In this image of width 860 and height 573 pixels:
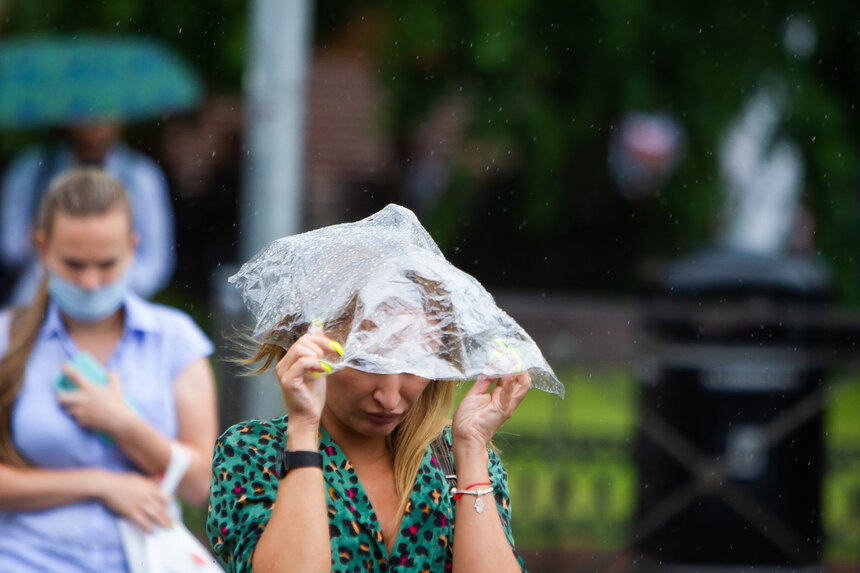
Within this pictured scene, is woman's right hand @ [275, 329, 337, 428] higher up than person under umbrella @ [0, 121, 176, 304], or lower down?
lower down

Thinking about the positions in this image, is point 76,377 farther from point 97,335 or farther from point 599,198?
point 599,198

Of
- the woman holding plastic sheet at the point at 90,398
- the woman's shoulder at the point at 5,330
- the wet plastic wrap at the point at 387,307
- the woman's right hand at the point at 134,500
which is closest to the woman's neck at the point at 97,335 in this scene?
the woman holding plastic sheet at the point at 90,398

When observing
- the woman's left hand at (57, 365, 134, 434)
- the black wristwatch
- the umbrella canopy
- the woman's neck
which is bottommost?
the black wristwatch

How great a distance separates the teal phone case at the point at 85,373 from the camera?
3.20m

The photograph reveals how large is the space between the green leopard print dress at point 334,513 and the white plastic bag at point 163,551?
0.86 m

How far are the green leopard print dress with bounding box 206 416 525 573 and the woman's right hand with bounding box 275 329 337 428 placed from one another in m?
0.13

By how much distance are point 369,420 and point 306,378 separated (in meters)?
0.17

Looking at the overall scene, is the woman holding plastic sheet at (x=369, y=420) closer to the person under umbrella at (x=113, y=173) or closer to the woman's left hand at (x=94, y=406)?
the woman's left hand at (x=94, y=406)

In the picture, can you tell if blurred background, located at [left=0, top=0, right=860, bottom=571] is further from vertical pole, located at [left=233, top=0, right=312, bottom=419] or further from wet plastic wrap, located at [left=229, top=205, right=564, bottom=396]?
wet plastic wrap, located at [left=229, top=205, right=564, bottom=396]

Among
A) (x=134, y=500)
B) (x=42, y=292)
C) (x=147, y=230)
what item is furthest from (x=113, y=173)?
(x=134, y=500)

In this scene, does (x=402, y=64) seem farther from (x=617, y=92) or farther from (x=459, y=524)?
(x=459, y=524)

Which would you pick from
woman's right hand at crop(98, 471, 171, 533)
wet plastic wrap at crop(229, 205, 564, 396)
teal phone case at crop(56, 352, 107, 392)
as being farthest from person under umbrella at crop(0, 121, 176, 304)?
wet plastic wrap at crop(229, 205, 564, 396)

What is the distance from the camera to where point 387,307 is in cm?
205

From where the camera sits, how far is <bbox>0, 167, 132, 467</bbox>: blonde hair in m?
3.15
